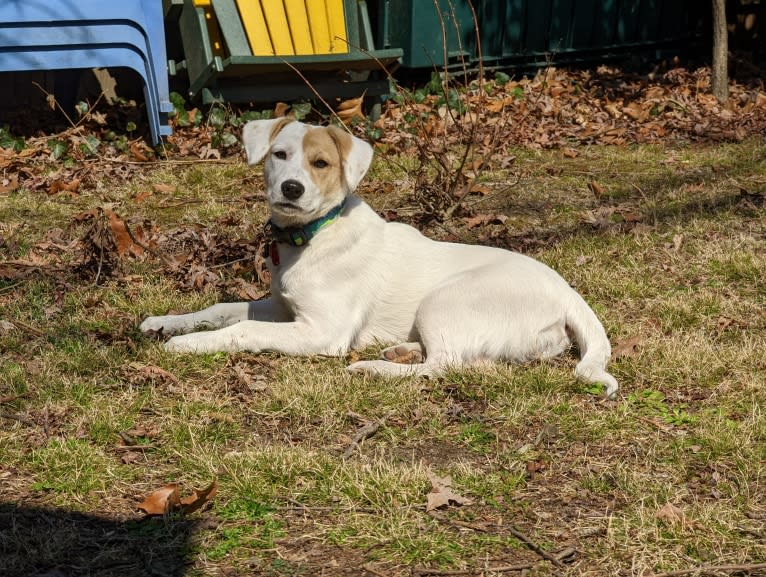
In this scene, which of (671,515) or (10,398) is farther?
(10,398)

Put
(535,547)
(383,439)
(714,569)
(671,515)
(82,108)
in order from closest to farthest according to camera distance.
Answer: (714,569)
(535,547)
(671,515)
(383,439)
(82,108)

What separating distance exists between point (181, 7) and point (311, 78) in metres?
1.56

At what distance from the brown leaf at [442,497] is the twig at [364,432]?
415 millimetres

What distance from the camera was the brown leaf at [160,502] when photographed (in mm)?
3309

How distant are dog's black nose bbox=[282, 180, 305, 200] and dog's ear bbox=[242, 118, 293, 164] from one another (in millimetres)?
347

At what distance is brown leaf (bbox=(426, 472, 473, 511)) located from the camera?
11.2 feet

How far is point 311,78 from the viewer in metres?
10.3

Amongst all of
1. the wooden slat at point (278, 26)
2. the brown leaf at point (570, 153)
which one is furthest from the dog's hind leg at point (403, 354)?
the wooden slat at point (278, 26)

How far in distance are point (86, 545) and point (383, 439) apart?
1.32 metres

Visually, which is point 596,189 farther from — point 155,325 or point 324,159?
point 155,325

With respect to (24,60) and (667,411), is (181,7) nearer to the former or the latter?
(24,60)

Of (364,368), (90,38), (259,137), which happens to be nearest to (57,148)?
(90,38)

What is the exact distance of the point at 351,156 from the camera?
16.1 feet

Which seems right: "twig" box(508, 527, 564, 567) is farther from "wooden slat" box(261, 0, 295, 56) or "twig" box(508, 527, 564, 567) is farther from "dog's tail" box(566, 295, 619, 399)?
"wooden slat" box(261, 0, 295, 56)
